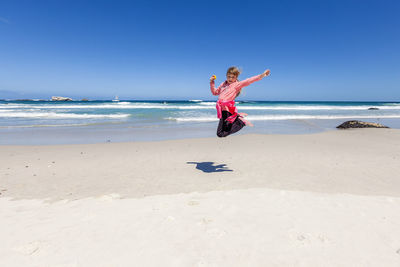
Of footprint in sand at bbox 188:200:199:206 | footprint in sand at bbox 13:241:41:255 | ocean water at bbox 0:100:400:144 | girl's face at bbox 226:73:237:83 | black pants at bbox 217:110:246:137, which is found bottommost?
footprint in sand at bbox 188:200:199:206

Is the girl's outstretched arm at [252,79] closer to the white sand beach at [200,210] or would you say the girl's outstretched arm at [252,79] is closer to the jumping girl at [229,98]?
the jumping girl at [229,98]

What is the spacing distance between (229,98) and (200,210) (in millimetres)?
2308

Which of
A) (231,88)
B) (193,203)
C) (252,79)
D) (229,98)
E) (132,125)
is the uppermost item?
(252,79)

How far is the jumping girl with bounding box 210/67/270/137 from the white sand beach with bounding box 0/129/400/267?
4.02ft

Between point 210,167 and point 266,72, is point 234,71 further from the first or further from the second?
point 210,167

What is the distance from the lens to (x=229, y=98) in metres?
4.43

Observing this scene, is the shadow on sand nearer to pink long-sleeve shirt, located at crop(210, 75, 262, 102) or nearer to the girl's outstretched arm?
pink long-sleeve shirt, located at crop(210, 75, 262, 102)

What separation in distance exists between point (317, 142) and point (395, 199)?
5.66m

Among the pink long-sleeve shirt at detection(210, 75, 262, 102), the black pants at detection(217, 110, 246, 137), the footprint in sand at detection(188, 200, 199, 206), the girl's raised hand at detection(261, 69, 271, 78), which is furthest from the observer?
the black pants at detection(217, 110, 246, 137)

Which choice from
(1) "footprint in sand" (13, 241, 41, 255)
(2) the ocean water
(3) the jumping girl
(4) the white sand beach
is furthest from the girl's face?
(2) the ocean water

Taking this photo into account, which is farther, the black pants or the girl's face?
the black pants

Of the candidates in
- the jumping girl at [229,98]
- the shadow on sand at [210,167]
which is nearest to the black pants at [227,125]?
the jumping girl at [229,98]

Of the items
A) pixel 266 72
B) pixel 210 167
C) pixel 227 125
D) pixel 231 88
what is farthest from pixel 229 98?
pixel 210 167

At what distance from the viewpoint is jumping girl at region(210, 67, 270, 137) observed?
4.34 m
